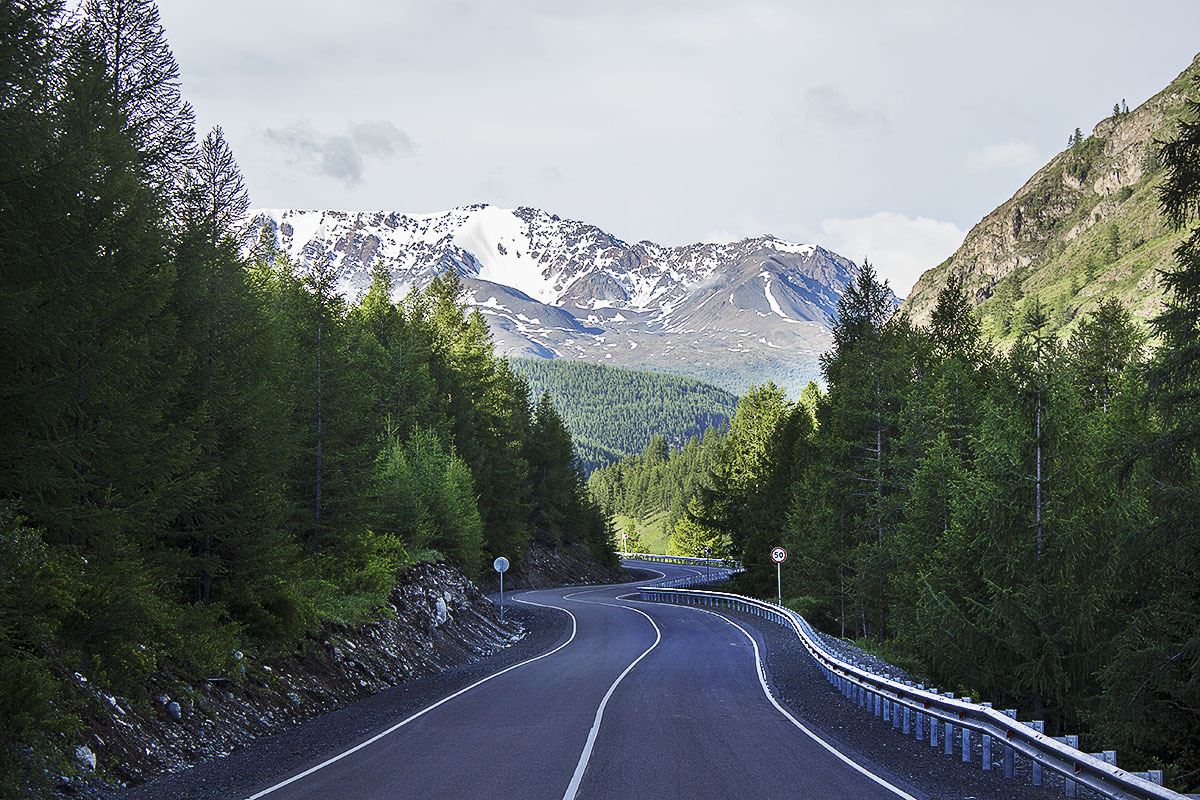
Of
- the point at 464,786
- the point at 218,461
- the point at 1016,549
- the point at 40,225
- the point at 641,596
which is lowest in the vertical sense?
the point at 641,596

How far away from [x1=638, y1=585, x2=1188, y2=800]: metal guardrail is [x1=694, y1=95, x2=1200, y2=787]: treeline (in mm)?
2728

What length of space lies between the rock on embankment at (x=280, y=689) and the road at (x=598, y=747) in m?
2.23

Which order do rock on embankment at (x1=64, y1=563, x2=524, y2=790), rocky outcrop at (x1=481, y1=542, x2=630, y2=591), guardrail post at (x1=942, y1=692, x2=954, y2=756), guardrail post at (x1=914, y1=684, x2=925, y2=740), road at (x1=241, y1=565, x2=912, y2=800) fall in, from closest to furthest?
road at (x1=241, y1=565, x2=912, y2=800) → rock on embankment at (x1=64, y1=563, x2=524, y2=790) → guardrail post at (x1=942, y1=692, x2=954, y2=756) → guardrail post at (x1=914, y1=684, x2=925, y2=740) → rocky outcrop at (x1=481, y1=542, x2=630, y2=591)

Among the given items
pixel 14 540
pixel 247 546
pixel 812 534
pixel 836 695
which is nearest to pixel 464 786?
pixel 14 540

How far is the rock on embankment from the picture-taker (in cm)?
1144

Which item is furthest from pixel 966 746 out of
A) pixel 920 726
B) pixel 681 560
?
pixel 681 560

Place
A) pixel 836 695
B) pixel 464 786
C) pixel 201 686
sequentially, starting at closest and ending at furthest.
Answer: pixel 464 786, pixel 201 686, pixel 836 695

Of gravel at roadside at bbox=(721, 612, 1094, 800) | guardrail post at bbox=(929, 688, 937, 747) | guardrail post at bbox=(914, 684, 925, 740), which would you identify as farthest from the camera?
guardrail post at bbox=(914, 684, 925, 740)

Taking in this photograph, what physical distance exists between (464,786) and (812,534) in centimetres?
3048

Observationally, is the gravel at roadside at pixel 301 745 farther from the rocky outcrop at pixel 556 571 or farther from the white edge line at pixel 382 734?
the rocky outcrop at pixel 556 571

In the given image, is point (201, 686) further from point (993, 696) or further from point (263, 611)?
point (993, 696)

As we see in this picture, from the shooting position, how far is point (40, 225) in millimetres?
10820

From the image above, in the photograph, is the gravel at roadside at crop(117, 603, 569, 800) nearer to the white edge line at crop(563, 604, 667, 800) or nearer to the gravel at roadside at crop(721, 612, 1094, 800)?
the white edge line at crop(563, 604, 667, 800)

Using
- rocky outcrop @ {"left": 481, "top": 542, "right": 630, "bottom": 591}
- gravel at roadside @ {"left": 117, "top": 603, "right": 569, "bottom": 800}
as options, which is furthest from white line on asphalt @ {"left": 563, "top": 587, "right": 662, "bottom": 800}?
rocky outcrop @ {"left": 481, "top": 542, "right": 630, "bottom": 591}
